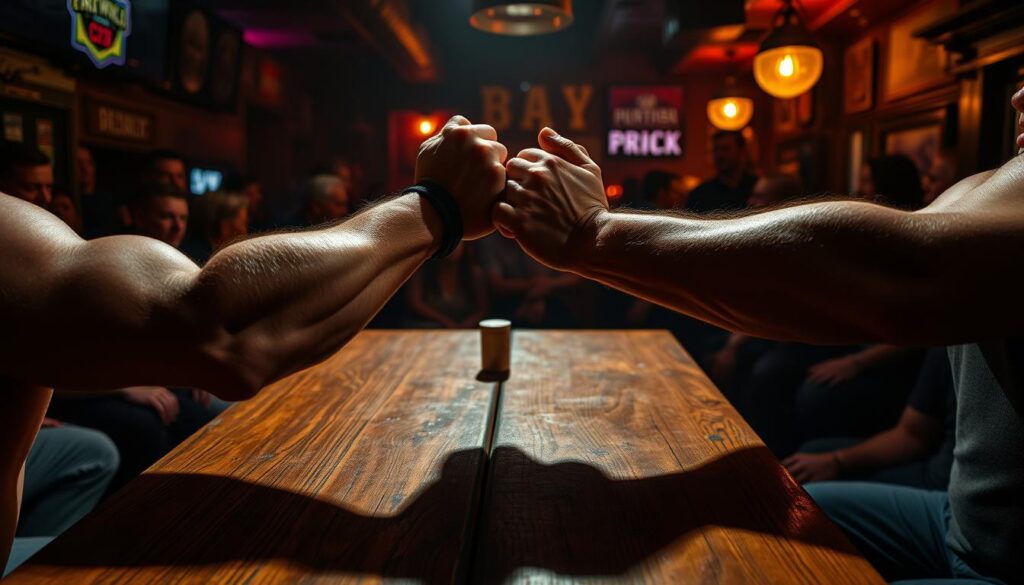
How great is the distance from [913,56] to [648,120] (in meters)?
3.80

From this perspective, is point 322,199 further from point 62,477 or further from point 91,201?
point 62,477

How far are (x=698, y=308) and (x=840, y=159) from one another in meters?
6.82

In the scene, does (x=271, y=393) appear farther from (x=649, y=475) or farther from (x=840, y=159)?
(x=840, y=159)

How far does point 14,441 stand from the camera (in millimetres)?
1062

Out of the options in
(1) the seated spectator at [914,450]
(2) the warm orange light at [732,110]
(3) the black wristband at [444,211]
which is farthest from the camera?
A: (2) the warm orange light at [732,110]

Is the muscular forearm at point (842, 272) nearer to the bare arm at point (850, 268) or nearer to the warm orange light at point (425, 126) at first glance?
the bare arm at point (850, 268)

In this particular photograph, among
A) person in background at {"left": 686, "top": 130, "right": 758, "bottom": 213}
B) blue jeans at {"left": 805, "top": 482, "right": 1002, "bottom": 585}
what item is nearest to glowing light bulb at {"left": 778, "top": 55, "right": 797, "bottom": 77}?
person in background at {"left": 686, "top": 130, "right": 758, "bottom": 213}


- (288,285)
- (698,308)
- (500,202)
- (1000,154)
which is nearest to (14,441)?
(288,285)

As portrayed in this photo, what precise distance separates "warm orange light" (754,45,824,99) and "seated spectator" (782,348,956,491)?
2.52 m

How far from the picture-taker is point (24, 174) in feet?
9.61

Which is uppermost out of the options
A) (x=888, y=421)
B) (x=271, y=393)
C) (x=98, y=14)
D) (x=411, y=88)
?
(x=411, y=88)

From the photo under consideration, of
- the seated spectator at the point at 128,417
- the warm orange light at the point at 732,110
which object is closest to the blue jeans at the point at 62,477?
the seated spectator at the point at 128,417

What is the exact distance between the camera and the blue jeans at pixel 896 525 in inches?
52.7

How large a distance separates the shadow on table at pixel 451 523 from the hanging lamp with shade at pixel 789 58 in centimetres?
348
